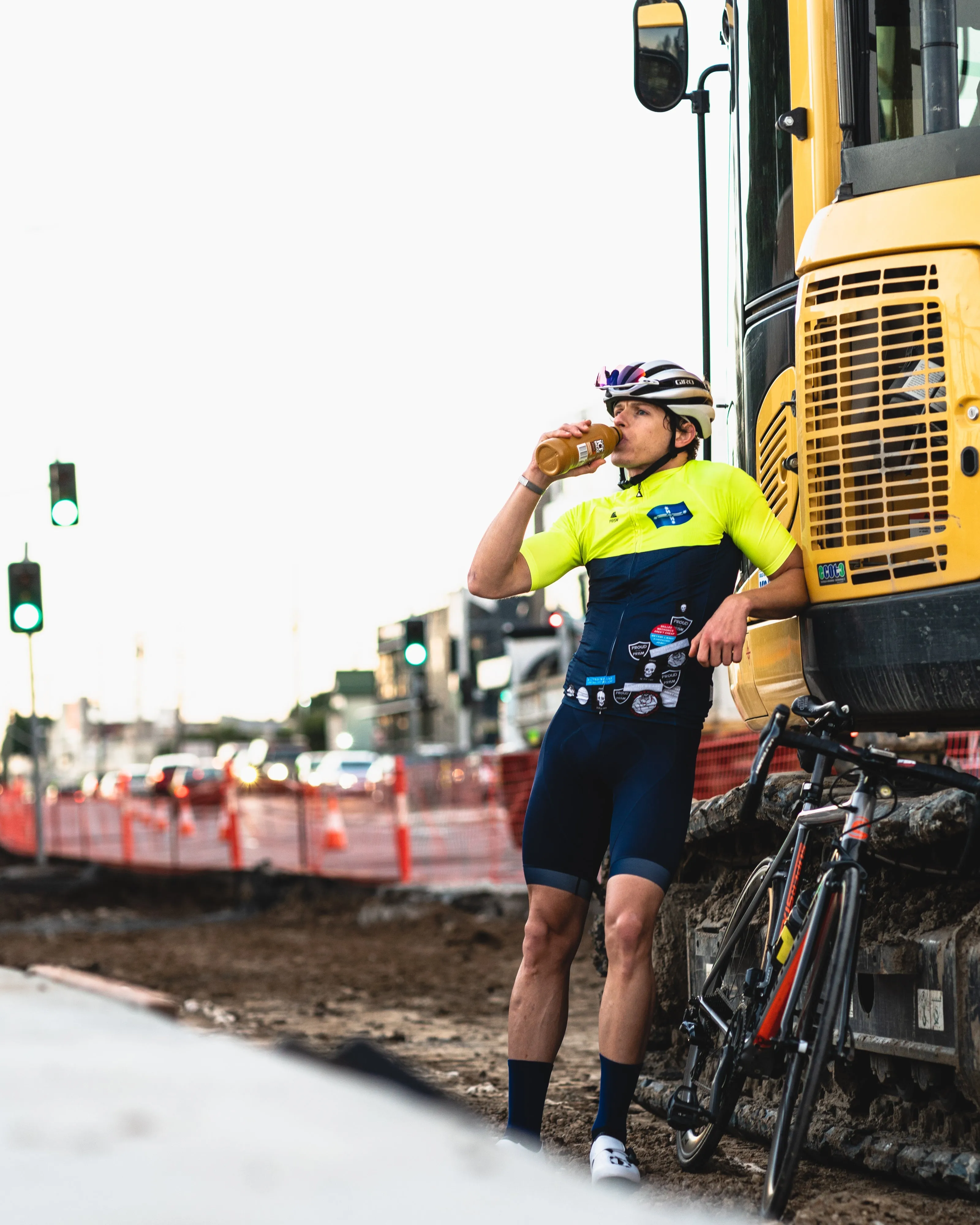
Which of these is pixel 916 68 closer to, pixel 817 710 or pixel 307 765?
pixel 817 710

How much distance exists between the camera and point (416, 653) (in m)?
20.7

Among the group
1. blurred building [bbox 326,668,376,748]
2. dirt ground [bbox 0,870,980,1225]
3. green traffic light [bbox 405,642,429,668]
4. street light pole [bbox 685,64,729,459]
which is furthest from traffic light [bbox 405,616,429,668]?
blurred building [bbox 326,668,376,748]

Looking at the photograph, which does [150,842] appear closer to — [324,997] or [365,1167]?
[324,997]

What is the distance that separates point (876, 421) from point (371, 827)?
1566 centimetres

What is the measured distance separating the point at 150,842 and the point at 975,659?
69.1 feet

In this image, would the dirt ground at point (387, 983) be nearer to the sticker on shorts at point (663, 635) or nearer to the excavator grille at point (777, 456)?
the sticker on shorts at point (663, 635)

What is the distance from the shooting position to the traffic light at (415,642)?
20.7 meters

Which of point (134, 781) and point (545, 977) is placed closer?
point (545, 977)

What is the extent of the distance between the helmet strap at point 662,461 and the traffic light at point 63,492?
13.4m

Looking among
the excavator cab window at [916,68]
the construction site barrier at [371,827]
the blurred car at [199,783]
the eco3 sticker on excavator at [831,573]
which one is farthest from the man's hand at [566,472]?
the blurred car at [199,783]

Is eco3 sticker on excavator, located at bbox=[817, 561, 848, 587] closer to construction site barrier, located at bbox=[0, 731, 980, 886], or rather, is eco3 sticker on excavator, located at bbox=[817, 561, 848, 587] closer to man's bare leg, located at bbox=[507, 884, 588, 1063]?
man's bare leg, located at bbox=[507, 884, 588, 1063]

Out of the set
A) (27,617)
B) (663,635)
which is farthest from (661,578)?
(27,617)

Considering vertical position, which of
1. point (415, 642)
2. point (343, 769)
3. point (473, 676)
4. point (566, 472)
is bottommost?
point (343, 769)

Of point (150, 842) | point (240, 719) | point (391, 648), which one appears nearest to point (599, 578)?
point (150, 842)
